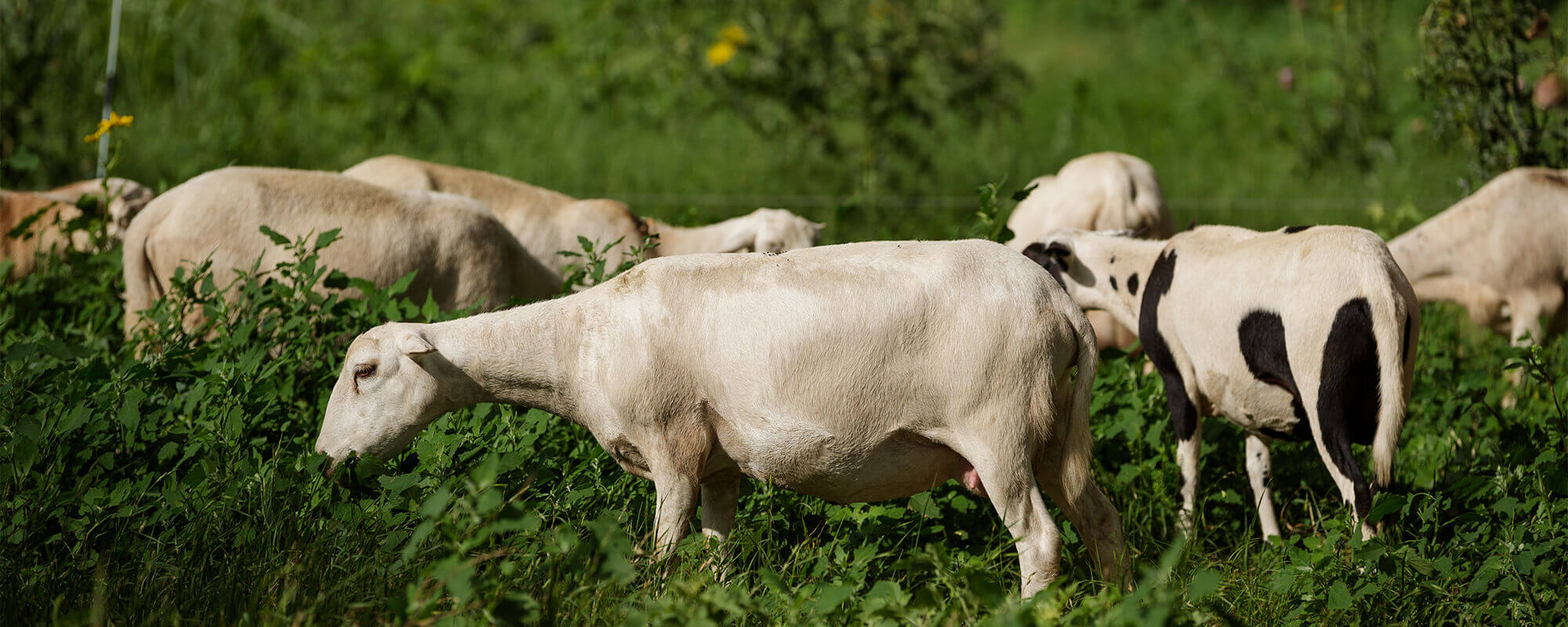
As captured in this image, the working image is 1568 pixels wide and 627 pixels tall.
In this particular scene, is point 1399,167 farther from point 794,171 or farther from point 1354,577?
point 1354,577

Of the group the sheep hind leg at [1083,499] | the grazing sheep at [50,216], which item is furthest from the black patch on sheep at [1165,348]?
the grazing sheep at [50,216]

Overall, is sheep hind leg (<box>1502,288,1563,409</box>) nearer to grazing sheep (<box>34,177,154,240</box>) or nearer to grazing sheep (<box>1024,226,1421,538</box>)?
grazing sheep (<box>1024,226,1421,538</box>)

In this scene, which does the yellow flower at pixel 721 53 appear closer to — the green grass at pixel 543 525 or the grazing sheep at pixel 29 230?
the grazing sheep at pixel 29 230

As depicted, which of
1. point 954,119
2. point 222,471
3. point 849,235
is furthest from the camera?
point 954,119

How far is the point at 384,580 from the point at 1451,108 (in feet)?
20.0

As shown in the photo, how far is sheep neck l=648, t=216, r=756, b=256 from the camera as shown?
6.40 meters

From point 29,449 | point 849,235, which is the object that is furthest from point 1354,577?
point 849,235

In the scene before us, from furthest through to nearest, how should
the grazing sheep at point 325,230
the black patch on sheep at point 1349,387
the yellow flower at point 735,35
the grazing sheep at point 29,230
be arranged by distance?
the yellow flower at point 735,35 < the grazing sheep at point 29,230 < the grazing sheep at point 325,230 < the black patch on sheep at point 1349,387

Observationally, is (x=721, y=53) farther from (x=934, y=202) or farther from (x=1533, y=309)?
(x=1533, y=309)

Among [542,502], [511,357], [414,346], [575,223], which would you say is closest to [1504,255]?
[575,223]

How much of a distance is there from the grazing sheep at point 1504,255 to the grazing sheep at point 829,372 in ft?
11.7

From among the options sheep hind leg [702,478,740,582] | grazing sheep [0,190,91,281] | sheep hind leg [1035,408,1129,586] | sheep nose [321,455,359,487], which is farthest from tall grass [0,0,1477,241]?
sheep hind leg [1035,408,1129,586]

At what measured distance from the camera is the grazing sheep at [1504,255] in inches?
244

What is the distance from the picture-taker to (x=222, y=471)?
3.94 metres
